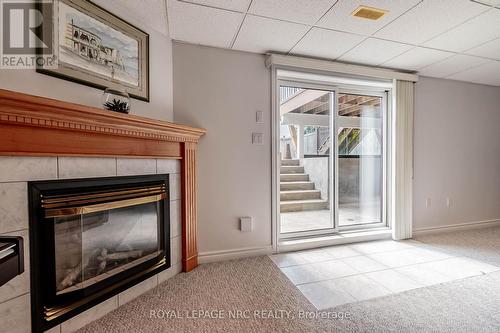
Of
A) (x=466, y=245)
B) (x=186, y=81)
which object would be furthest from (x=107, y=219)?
(x=466, y=245)

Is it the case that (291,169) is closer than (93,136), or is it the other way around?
(93,136)

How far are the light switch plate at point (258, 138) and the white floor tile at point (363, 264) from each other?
154 centimetres

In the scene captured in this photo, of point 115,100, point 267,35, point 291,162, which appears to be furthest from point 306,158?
point 115,100

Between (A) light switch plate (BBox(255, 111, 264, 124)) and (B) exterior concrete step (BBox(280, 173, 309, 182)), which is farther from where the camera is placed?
(B) exterior concrete step (BBox(280, 173, 309, 182))

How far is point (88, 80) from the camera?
1.53m

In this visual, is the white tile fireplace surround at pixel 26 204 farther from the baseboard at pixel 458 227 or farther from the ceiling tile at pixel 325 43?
the baseboard at pixel 458 227

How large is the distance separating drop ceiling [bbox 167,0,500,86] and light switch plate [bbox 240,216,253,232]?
1.79 meters

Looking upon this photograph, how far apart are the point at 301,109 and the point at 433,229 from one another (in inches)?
101

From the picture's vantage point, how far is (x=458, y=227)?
333 centimetres

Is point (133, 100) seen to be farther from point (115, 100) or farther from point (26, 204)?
point (26, 204)

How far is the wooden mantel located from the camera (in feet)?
3.53

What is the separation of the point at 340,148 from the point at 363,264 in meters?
1.50

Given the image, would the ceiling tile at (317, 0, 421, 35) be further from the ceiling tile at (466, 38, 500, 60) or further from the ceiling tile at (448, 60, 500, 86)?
the ceiling tile at (448, 60, 500, 86)

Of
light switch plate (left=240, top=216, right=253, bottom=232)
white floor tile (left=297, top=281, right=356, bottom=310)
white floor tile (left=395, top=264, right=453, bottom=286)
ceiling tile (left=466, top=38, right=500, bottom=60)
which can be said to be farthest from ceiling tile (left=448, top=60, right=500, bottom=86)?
light switch plate (left=240, top=216, right=253, bottom=232)
